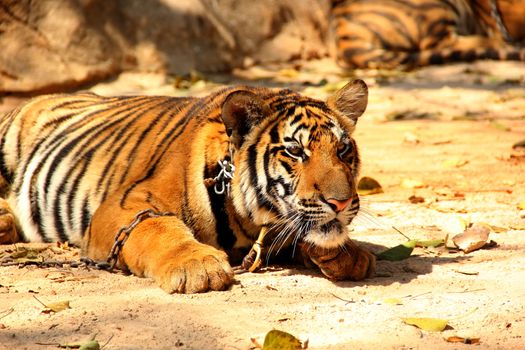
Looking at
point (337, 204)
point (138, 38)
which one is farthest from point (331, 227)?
point (138, 38)

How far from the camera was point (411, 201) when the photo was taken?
4.70 m

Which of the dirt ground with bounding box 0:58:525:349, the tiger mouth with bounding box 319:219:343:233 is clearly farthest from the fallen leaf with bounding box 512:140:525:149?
the tiger mouth with bounding box 319:219:343:233

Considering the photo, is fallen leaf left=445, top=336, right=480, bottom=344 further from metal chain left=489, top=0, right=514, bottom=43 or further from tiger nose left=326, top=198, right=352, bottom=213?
metal chain left=489, top=0, right=514, bottom=43

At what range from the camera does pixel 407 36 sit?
33.1 feet

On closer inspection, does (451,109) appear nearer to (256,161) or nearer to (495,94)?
(495,94)

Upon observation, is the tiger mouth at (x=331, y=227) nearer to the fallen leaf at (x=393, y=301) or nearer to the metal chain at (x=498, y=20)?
the fallen leaf at (x=393, y=301)

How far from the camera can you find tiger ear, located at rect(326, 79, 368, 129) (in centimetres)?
356

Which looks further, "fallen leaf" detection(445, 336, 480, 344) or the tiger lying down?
the tiger lying down

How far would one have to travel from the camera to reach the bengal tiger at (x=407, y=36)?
31.9 feet

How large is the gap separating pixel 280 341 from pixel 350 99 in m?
1.40

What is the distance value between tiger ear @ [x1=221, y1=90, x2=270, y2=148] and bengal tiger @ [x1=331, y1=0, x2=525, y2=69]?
645 cm

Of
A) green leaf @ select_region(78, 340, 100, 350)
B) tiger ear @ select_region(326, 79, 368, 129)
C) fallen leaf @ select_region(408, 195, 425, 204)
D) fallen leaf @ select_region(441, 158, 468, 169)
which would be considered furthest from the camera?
fallen leaf @ select_region(441, 158, 468, 169)

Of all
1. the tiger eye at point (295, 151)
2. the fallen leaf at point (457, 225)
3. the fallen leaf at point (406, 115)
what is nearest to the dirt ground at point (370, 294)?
the fallen leaf at point (457, 225)

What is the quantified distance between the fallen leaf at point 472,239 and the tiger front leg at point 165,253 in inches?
43.8
